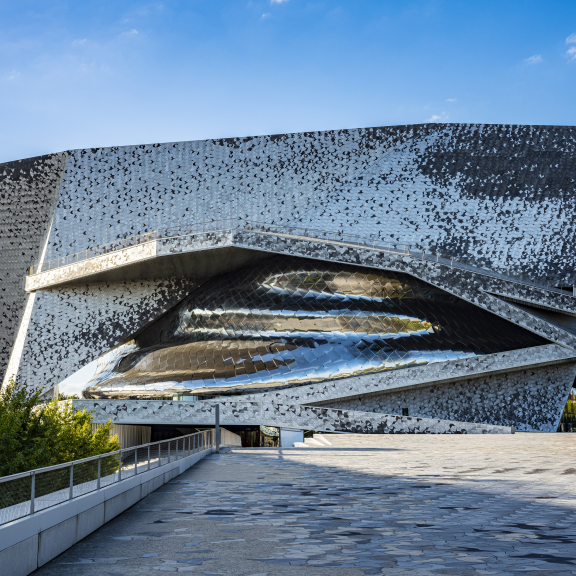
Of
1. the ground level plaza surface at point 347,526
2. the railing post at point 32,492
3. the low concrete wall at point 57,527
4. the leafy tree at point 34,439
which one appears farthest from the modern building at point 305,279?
the railing post at point 32,492

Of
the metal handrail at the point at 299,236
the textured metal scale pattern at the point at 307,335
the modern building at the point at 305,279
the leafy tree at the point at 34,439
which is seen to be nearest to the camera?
the leafy tree at the point at 34,439

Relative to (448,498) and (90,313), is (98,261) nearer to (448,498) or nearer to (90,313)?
(90,313)

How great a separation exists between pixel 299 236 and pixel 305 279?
200 centimetres

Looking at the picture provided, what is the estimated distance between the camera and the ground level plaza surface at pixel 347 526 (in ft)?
13.4

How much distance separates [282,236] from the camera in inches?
1013

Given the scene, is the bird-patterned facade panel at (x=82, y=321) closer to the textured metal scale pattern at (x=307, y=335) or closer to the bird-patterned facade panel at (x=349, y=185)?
the textured metal scale pattern at (x=307, y=335)

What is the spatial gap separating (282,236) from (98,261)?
8.14m

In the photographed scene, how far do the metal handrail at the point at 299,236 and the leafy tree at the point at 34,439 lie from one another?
11953 millimetres

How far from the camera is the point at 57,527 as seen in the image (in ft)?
14.8

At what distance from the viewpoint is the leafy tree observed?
400 inches

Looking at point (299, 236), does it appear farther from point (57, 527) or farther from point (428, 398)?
point (57, 527)

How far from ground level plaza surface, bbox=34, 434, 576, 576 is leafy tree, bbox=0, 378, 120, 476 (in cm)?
262

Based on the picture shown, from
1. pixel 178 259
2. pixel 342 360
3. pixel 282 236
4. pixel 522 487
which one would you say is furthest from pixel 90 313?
pixel 522 487

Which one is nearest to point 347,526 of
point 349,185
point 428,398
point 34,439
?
point 34,439
